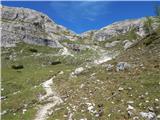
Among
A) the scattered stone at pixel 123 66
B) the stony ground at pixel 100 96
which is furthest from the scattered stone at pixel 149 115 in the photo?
the scattered stone at pixel 123 66

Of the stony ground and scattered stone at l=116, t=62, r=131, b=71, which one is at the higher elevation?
scattered stone at l=116, t=62, r=131, b=71

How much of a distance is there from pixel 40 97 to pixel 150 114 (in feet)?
65.9

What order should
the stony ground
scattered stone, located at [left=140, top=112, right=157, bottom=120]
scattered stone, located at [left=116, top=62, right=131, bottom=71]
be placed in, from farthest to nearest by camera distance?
1. scattered stone, located at [left=116, top=62, right=131, bottom=71]
2. the stony ground
3. scattered stone, located at [left=140, top=112, right=157, bottom=120]

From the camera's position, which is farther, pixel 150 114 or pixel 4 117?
pixel 4 117

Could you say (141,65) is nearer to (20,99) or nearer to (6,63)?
(20,99)

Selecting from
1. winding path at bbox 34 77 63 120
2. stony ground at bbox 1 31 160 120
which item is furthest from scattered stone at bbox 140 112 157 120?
Answer: winding path at bbox 34 77 63 120

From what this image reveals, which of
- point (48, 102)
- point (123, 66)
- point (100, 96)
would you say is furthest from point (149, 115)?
point (123, 66)

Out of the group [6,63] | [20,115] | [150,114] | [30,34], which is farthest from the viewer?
[30,34]

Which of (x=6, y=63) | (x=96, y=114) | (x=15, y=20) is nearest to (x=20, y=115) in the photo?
(x=96, y=114)

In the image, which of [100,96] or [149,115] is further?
[100,96]

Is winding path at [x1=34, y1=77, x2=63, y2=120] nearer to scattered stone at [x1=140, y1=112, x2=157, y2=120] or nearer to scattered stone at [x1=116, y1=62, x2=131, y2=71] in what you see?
scattered stone at [x1=140, y1=112, x2=157, y2=120]

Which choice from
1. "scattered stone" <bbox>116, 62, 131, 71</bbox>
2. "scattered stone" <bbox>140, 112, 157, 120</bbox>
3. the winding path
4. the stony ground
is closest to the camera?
"scattered stone" <bbox>140, 112, 157, 120</bbox>

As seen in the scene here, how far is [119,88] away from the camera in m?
41.4

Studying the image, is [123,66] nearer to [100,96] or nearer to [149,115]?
[100,96]
